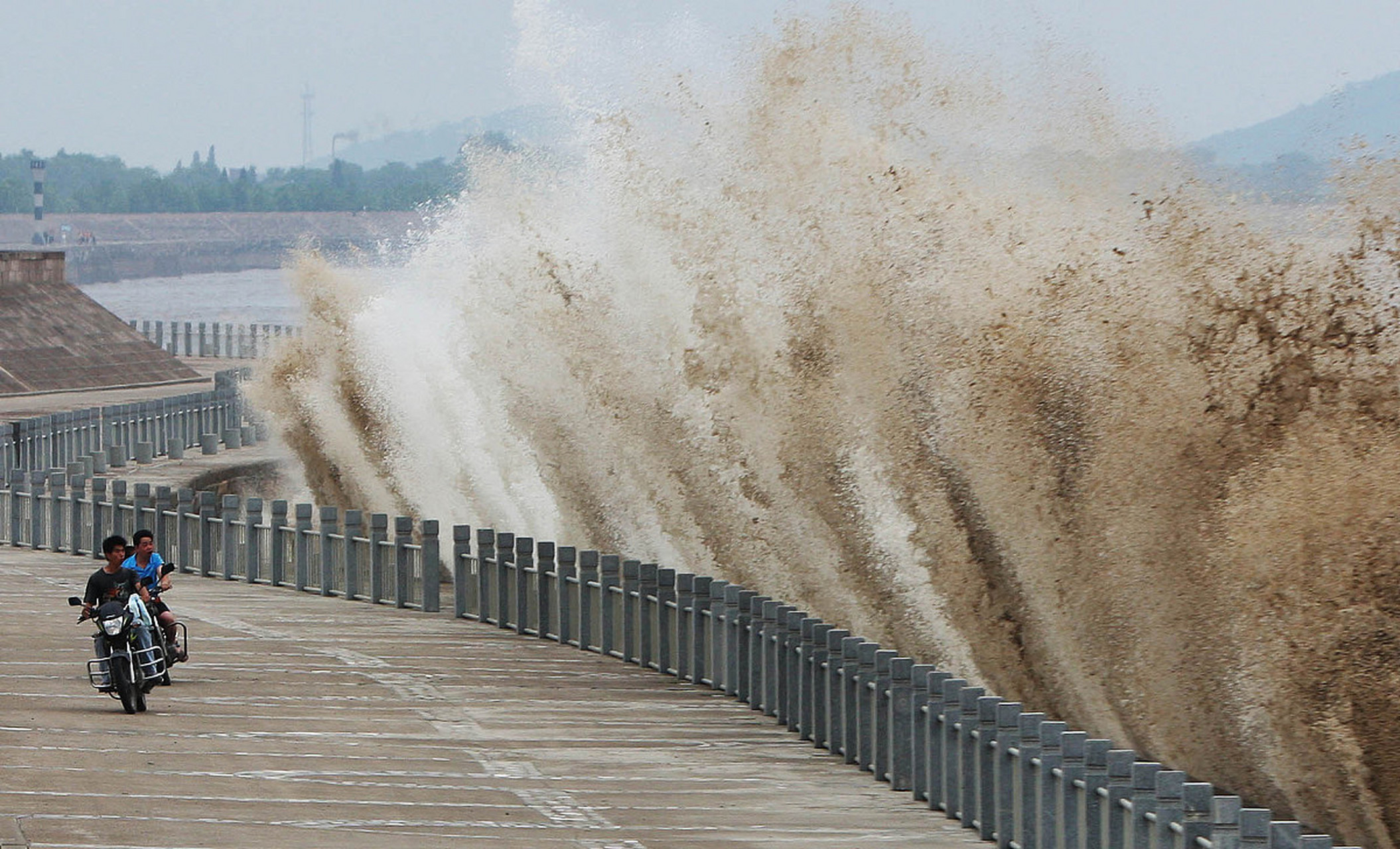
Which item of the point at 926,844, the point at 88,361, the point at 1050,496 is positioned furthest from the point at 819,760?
the point at 88,361

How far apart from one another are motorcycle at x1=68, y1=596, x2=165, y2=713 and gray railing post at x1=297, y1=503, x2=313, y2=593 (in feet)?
28.1

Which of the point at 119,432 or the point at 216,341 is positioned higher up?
the point at 216,341

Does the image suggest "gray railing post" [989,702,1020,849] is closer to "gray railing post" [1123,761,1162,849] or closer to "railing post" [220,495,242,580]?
"gray railing post" [1123,761,1162,849]

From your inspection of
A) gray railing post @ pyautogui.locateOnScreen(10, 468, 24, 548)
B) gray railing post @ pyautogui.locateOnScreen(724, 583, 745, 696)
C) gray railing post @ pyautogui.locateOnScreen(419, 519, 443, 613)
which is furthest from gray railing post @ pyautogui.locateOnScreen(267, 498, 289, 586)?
gray railing post @ pyautogui.locateOnScreen(724, 583, 745, 696)

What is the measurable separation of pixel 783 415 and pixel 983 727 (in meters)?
15.3

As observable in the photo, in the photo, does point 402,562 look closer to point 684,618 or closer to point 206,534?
point 206,534

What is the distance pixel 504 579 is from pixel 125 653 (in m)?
6.48

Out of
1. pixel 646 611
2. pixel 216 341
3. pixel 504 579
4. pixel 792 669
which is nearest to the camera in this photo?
pixel 792 669

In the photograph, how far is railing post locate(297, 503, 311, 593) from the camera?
26500 millimetres

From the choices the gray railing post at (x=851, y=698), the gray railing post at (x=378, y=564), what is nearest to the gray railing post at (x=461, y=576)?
the gray railing post at (x=378, y=564)

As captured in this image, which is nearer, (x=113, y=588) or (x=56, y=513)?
(x=113, y=588)

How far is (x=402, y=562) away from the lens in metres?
25.2

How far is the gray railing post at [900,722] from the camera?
15.4 meters

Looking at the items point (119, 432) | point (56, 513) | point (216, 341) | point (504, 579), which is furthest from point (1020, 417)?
point (216, 341)
